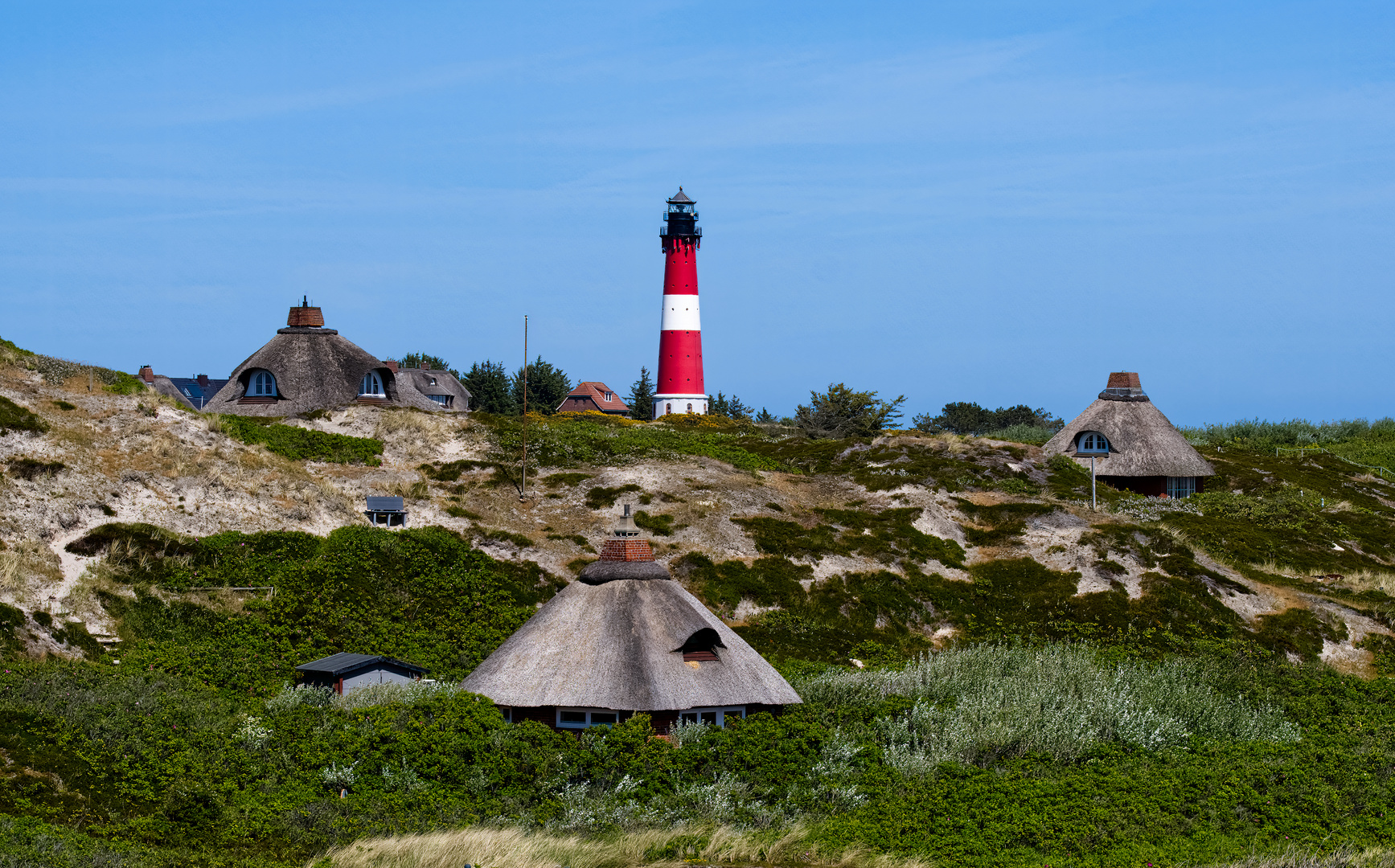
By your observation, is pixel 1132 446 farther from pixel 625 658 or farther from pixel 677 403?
pixel 625 658

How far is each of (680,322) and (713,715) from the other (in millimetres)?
65462

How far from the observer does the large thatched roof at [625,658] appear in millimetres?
26562

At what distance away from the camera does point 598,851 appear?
2206 centimetres

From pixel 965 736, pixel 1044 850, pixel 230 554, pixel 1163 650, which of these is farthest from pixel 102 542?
pixel 1163 650

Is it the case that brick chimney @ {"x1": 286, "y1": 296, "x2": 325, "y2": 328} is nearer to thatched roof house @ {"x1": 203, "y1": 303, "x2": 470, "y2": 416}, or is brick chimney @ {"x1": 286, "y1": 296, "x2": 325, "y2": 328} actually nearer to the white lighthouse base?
thatched roof house @ {"x1": 203, "y1": 303, "x2": 470, "y2": 416}

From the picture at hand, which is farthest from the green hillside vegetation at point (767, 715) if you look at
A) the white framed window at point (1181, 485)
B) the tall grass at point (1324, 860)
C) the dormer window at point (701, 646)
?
the white framed window at point (1181, 485)

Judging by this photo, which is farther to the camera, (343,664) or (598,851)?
(343,664)

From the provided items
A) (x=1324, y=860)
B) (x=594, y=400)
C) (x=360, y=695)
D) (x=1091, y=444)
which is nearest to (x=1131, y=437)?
(x=1091, y=444)

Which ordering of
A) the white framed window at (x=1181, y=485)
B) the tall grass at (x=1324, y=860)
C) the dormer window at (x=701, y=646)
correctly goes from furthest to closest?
the white framed window at (x=1181, y=485), the dormer window at (x=701, y=646), the tall grass at (x=1324, y=860)

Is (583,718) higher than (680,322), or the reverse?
(680,322)

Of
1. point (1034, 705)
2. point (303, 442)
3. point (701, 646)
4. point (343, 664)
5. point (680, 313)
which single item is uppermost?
point (680, 313)

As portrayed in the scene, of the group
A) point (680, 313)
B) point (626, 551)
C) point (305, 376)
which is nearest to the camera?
point (626, 551)

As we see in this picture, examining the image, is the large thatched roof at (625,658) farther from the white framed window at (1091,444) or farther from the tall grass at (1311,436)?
the tall grass at (1311,436)

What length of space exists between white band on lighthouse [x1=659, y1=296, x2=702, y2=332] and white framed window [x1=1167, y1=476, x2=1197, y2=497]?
39416 mm
